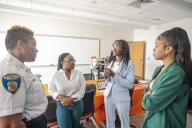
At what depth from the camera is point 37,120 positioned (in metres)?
0.97

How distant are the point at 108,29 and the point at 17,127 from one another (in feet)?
19.8

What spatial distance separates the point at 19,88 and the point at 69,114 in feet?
2.97

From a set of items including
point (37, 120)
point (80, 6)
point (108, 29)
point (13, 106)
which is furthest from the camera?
point (108, 29)

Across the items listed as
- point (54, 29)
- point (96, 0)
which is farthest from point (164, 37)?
point (54, 29)

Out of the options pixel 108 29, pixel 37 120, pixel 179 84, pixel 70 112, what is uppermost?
pixel 108 29

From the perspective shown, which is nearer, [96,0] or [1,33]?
[96,0]

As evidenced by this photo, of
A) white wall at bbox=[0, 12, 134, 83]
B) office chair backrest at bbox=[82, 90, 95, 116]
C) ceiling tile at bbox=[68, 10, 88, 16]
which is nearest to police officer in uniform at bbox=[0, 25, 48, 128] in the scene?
office chair backrest at bbox=[82, 90, 95, 116]

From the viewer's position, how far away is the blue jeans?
1.47 m

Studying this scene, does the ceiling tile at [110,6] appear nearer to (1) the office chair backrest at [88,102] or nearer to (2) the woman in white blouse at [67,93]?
(2) the woman in white blouse at [67,93]

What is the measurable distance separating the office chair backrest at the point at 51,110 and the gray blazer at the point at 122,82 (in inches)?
28.9

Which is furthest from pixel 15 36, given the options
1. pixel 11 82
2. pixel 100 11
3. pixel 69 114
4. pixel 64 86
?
pixel 100 11

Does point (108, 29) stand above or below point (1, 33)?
above

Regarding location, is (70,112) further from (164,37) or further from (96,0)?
(96,0)

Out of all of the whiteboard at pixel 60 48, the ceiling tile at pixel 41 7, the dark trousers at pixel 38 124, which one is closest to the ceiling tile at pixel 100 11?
the ceiling tile at pixel 41 7
